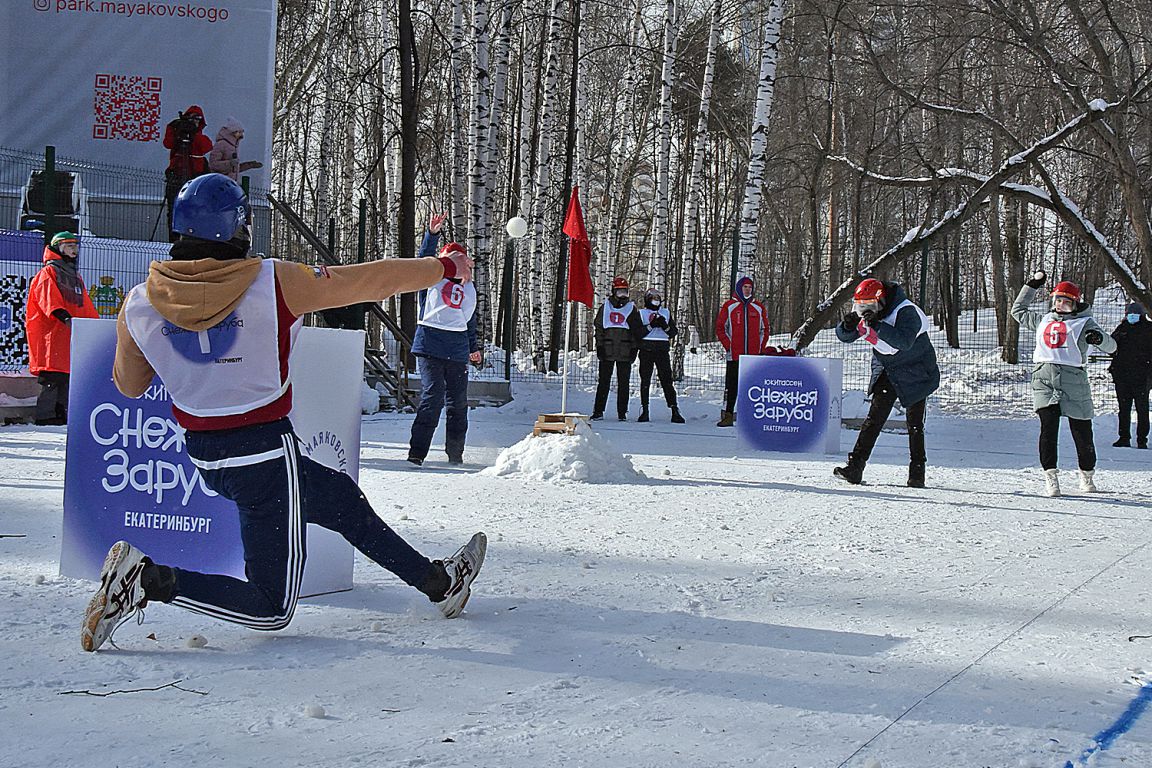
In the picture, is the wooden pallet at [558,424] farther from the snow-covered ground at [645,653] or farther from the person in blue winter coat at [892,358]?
the person in blue winter coat at [892,358]

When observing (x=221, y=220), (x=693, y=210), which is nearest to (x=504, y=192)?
(x=693, y=210)

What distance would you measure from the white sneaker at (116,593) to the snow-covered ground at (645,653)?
12cm

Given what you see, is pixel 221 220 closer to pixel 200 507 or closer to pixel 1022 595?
pixel 200 507

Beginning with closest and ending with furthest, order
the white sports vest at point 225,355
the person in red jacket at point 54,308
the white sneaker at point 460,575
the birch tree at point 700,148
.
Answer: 1. the white sports vest at point 225,355
2. the white sneaker at point 460,575
3. the person in red jacket at point 54,308
4. the birch tree at point 700,148

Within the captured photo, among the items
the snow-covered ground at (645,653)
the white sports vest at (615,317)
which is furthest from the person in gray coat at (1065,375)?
the white sports vest at (615,317)

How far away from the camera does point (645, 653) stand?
411cm

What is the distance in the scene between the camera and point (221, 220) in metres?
3.88

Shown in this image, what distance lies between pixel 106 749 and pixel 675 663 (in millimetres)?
1784

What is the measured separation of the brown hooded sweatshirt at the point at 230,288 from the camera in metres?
3.81

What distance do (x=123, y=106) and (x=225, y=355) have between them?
17274mm

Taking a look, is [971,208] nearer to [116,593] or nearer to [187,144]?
[187,144]

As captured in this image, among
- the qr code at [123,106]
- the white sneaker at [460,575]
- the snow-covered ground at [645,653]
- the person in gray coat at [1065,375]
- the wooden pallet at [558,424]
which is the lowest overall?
the snow-covered ground at [645,653]

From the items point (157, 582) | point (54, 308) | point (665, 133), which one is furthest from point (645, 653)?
point (665, 133)

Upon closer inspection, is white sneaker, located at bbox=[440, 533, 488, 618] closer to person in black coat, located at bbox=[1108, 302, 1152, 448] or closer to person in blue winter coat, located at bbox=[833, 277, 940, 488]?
person in blue winter coat, located at bbox=[833, 277, 940, 488]
